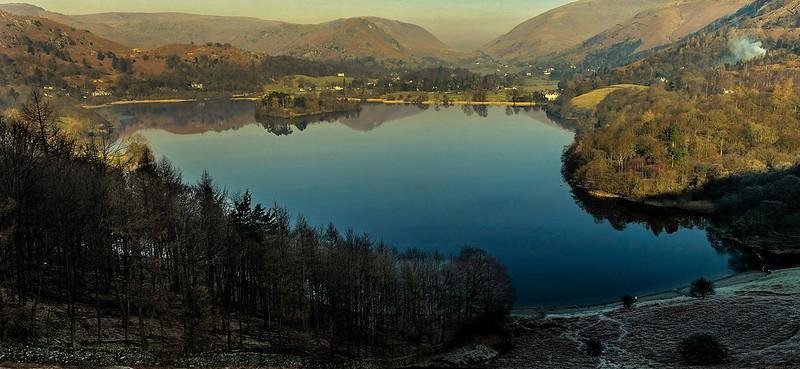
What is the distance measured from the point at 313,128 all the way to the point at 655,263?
11537cm

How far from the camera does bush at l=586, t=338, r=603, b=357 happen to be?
2851cm

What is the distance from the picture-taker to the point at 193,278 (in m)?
28.0

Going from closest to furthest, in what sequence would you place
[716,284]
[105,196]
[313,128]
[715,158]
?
[105,196]
[716,284]
[715,158]
[313,128]

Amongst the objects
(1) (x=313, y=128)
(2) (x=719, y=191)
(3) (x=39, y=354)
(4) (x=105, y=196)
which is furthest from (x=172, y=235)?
(1) (x=313, y=128)

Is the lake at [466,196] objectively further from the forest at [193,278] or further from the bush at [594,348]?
the bush at [594,348]

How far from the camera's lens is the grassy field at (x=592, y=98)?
530 ft

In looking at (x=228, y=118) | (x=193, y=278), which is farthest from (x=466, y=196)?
(x=228, y=118)

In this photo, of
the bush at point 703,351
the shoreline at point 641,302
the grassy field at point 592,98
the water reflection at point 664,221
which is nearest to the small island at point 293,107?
the grassy field at point 592,98

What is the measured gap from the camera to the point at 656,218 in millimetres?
66562

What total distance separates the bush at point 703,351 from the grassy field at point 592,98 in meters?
137

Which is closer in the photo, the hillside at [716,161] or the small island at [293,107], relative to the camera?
the hillside at [716,161]

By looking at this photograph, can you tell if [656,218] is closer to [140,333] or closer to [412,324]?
[412,324]

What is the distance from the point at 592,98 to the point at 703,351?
505 ft

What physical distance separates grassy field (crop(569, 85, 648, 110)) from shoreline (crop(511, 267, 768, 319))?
379 feet
